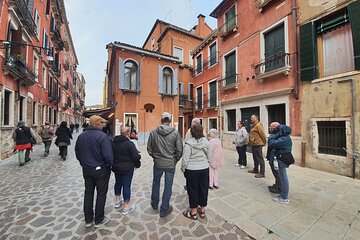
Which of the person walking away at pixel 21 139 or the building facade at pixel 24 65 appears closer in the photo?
the person walking away at pixel 21 139

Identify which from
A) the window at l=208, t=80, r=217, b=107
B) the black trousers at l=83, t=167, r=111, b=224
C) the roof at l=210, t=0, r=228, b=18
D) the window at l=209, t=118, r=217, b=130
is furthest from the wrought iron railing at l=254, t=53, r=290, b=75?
the black trousers at l=83, t=167, r=111, b=224

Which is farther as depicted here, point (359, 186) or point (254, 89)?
point (254, 89)

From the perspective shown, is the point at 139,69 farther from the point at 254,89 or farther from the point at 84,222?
the point at 84,222

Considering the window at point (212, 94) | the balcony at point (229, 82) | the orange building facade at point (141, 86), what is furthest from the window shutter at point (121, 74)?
the balcony at point (229, 82)

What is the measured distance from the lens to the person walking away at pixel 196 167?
2844 mm

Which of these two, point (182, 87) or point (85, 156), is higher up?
point (182, 87)

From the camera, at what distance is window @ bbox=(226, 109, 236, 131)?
35.3 ft

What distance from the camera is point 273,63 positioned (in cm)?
785

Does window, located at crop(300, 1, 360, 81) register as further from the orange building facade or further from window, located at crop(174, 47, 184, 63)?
Result: window, located at crop(174, 47, 184, 63)

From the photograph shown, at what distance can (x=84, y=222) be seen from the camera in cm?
288

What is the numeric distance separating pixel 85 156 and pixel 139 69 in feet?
37.3

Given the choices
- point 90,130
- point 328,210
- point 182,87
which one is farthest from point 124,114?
point 328,210

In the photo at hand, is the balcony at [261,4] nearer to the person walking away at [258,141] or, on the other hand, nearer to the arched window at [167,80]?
the person walking away at [258,141]

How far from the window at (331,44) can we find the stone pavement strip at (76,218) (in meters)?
6.24
